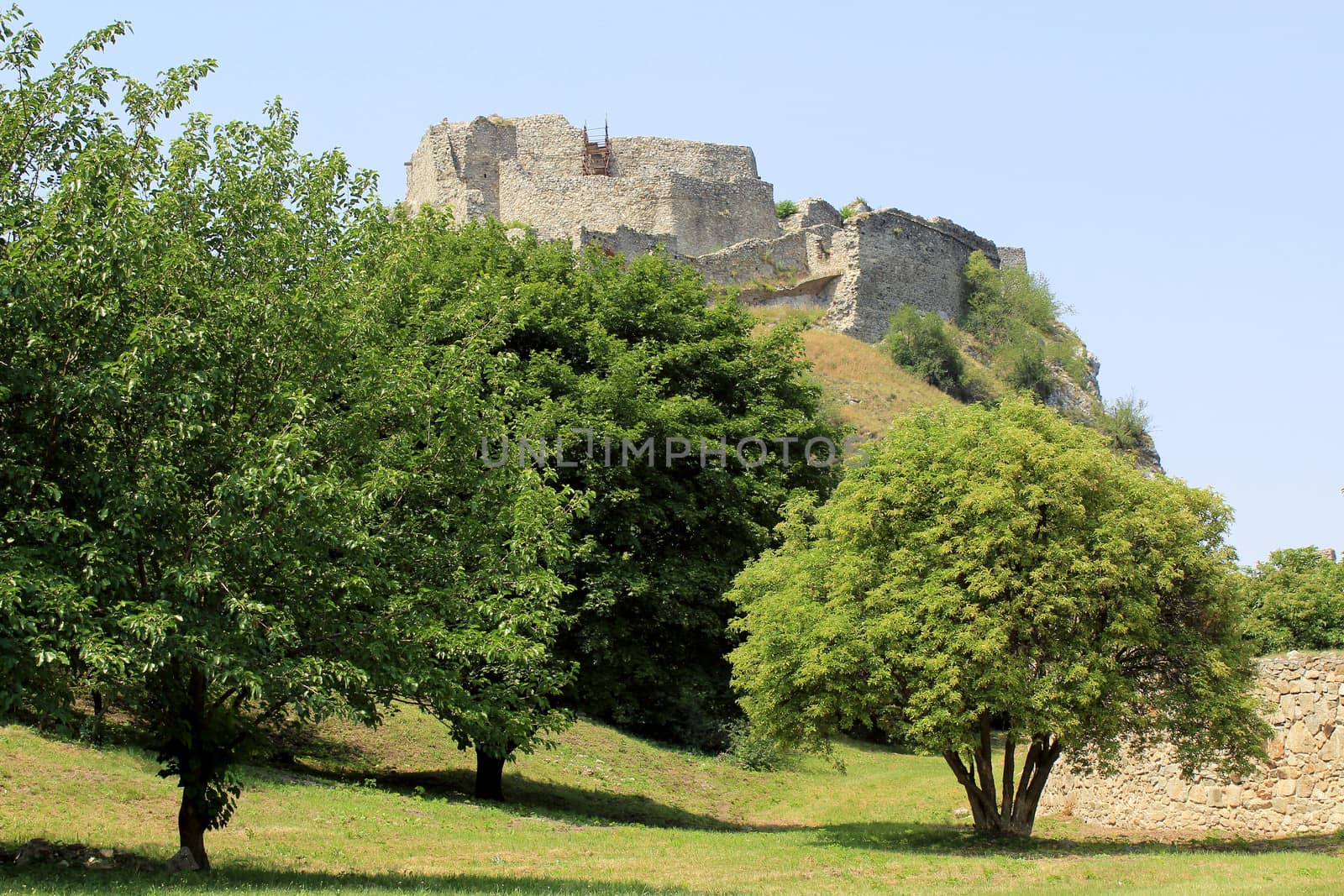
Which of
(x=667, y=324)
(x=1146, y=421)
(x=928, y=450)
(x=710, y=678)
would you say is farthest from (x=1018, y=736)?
(x=1146, y=421)

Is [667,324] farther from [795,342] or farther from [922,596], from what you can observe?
[922,596]

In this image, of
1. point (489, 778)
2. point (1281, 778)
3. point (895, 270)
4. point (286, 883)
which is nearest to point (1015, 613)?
point (1281, 778)

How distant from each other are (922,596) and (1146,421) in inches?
1842

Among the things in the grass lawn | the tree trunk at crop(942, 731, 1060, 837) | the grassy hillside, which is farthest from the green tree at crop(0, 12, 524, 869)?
the grassy hillside

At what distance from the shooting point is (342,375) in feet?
41.4

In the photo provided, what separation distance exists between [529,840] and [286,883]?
5.81 m

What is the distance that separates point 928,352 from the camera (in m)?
55.7

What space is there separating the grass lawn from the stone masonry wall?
2.84ft

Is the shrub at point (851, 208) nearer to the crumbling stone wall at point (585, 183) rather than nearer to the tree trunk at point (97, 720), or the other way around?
the crumbling stone wall at point (585, 183)

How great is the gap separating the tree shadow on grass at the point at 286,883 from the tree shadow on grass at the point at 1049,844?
19.1 ft

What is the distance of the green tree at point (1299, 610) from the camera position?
28875 mm

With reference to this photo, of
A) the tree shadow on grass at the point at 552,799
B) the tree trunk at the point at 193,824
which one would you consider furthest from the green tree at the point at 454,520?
the tree shadow on grass at the point at 552,799

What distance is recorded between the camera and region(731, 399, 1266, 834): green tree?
16.2m

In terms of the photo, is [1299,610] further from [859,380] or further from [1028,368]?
[1028,368]
